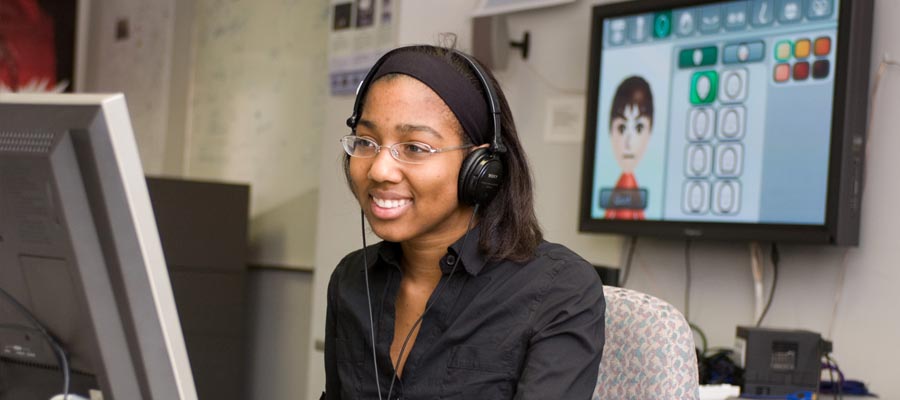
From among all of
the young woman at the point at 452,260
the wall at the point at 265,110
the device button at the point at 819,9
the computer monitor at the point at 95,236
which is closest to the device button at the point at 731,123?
the device button at the point at 819,9

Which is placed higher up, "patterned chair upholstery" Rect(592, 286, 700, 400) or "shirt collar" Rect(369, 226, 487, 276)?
"shirt collar" Rect(369, 226, 487, 276)

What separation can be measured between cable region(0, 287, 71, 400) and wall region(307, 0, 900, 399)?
1.80m

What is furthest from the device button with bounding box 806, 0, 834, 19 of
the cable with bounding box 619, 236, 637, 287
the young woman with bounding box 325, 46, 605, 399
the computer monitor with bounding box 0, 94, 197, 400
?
the computer monitor with bounding box 0, 94, 197, 400

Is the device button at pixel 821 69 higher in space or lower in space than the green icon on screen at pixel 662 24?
lower

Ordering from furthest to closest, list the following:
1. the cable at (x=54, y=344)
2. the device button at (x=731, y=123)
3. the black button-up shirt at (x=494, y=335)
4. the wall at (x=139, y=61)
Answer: the wall at (x=139, y=61), the device button at (x=731, y=123), the black button-up shirt at (x=494, y=335), the cable at (x=54, y=344)

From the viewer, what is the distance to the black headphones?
136cm

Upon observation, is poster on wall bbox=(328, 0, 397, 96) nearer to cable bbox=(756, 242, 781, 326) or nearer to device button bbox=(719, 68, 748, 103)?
device button bbox=(719, 68, 748, 103)

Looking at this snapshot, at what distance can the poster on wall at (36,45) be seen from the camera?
500cm

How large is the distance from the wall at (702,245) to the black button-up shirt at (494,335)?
1139 millimetres

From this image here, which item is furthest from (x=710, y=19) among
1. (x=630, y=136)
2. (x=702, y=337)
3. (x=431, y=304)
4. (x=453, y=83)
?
(x=431, y=304)

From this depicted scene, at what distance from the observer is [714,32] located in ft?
8.11

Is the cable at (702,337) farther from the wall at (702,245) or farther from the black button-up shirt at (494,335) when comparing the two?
the black button-up shirt at (494,335)

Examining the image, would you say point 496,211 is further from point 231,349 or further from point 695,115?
point 231,349

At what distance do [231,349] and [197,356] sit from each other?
6.5 inches
